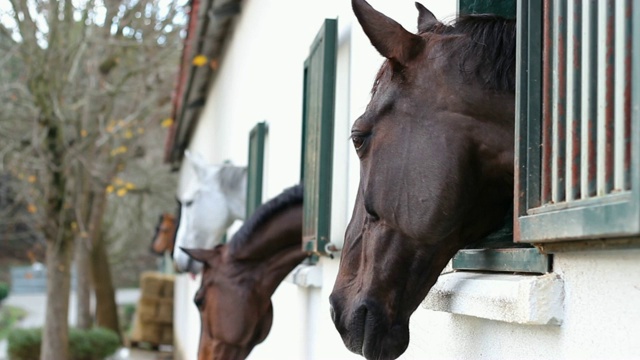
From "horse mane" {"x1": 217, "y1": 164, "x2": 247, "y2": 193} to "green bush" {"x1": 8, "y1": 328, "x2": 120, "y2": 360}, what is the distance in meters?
9.14

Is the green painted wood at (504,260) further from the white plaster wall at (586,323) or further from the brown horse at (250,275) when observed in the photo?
the brown horse at (250,275)

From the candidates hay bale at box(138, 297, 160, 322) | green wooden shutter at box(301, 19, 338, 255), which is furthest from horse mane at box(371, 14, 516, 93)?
hay bale at box(138, 297, 160, 322)

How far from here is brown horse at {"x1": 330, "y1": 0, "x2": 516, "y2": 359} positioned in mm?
2059

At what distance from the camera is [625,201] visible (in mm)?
1392

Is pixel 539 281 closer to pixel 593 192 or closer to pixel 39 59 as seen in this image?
pixel 593 192

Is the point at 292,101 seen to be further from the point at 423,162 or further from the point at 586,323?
the point at 586,323

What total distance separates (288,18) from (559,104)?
171 inches

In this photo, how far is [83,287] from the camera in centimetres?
1902

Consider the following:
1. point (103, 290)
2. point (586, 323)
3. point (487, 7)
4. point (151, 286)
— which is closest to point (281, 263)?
point (487, 7)

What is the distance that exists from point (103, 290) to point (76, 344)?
4.77 m

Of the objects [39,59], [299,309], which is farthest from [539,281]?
[39,59]

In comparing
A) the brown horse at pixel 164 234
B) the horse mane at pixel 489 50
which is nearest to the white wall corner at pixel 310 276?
the horse mane at pixel 489 50

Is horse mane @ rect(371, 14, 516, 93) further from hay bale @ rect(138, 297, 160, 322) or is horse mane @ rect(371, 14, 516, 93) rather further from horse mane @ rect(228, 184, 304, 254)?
hay bale @ rect(138, 297, 160, 322)

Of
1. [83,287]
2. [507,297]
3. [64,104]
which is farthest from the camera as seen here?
[83,287]
